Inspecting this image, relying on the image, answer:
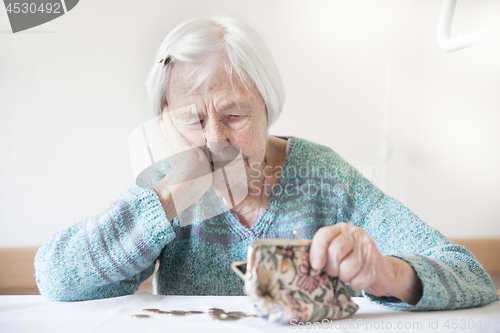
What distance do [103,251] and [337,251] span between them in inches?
17.9

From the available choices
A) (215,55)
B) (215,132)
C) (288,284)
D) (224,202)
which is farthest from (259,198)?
(288,284)

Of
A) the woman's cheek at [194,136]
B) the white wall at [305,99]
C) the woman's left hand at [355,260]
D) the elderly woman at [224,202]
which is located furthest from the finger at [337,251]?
the white wall at [305,99]

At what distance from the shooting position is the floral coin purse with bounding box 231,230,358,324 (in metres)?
0.43

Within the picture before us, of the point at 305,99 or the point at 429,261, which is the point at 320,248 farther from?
the point at 305,99

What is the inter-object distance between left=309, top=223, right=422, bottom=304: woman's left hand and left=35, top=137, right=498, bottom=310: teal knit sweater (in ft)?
0.16

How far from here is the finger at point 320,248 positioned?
1.51 ft

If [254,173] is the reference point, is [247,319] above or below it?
below

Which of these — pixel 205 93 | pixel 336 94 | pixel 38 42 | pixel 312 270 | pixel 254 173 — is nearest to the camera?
pixel 312 270

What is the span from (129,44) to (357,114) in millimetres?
927

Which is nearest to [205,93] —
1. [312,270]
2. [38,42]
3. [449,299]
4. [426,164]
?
[312,270]

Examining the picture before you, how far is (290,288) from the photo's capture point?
1.47ft

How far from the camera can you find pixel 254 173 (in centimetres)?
89

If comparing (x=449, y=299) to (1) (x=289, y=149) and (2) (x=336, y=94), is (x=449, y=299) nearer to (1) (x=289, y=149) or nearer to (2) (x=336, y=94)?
(1) (x=289, y=149)

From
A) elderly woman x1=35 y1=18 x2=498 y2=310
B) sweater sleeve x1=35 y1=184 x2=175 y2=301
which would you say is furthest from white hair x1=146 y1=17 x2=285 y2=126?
sweater sleeve x1=35 y1=184 x2=175 y2=301
